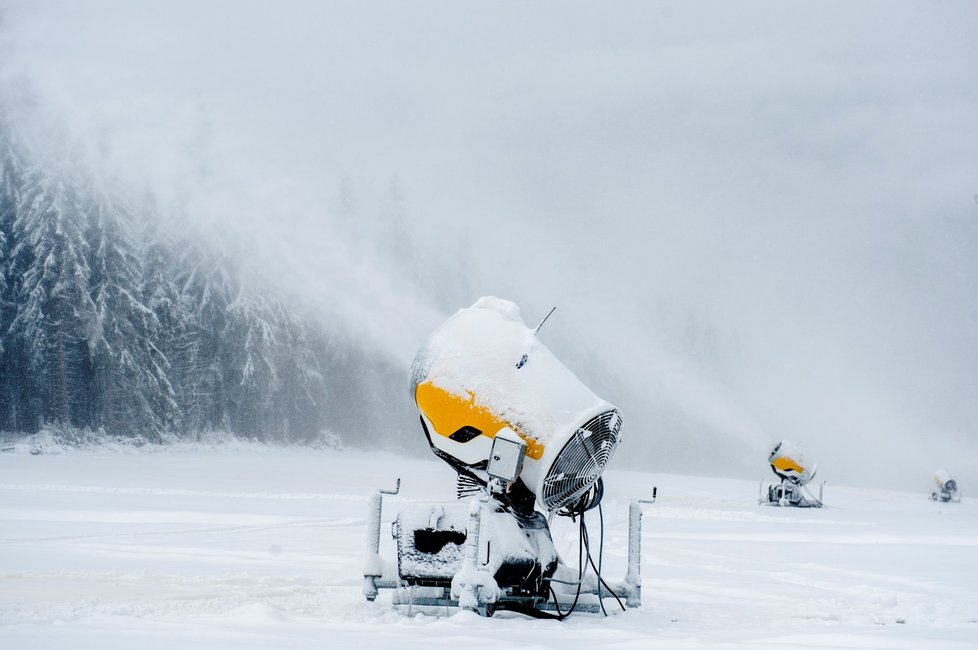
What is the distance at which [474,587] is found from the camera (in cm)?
705

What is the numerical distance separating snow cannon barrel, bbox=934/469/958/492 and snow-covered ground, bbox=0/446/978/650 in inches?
973

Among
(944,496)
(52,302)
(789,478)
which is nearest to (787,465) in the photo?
(789,478)

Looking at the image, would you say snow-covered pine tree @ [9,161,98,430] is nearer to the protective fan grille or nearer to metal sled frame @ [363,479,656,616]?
metal sled frame @ [363,479,656,616]

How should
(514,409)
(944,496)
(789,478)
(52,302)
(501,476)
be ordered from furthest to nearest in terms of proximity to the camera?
1. (52,302)
2. (944,496)
3. (789,478)
4. (514,409)
5. (501,476)

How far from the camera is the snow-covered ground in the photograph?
239 inches

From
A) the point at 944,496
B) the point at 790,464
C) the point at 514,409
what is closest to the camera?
the point at 514,409

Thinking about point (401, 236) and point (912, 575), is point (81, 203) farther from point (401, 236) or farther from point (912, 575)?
point (912, 575)

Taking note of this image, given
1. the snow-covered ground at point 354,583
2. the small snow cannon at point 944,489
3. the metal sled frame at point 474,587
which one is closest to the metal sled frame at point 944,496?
the small snow cannon at point 944,489

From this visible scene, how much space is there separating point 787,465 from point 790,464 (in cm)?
10

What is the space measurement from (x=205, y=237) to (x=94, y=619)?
2516 inches

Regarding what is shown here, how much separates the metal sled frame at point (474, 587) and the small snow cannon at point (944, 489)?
40.2 metres

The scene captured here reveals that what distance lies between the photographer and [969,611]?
327 inches

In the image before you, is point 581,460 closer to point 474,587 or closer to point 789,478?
point 474,587

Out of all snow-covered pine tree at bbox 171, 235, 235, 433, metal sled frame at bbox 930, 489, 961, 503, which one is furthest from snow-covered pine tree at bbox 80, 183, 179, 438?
metal sled frame at bbox 930, 489, 961, 503
